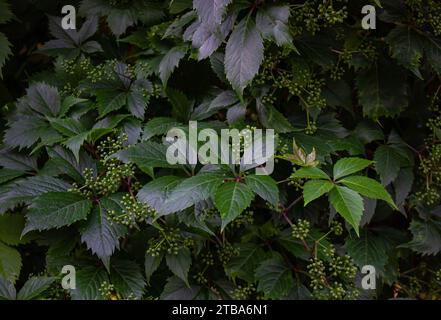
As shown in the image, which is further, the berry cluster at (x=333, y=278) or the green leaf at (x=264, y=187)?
the berry cluster at (x=333, y=278)

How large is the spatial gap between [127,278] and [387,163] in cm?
80

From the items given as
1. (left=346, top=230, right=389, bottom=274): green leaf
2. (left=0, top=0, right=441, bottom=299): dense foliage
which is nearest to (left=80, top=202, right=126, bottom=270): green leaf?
(left=0, top=0, right=441, bottom=299): dense foliage

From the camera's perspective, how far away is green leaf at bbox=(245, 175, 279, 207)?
1265 millimetres

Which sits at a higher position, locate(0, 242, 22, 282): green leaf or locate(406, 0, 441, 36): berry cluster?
locate(406, 0, 441, 36): berry cluster

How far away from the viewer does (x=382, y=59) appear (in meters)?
1.66

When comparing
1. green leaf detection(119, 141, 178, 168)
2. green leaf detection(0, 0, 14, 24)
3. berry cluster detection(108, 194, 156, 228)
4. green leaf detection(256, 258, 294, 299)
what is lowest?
green leaf detection(256, 258, 294, 299)

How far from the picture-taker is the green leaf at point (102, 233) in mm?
1432

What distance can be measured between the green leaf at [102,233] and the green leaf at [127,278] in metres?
0.09

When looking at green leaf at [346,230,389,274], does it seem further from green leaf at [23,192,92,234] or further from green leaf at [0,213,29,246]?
green leaf at [0,213,29,246]

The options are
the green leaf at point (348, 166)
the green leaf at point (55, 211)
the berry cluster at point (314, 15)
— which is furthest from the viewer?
the berry cluster at point (314, 15)

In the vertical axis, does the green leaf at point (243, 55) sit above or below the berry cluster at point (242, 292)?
above

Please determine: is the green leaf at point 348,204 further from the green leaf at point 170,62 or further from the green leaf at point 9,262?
the green leaf at point 9,262

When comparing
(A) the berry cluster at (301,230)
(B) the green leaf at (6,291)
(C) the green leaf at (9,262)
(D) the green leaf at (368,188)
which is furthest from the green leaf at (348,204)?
(C) the green leaf at (9,262)

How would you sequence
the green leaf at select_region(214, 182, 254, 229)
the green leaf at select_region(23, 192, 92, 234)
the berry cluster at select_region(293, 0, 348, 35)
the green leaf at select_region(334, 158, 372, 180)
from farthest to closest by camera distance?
the berry cluster at select_region(293, 0, 348, 35) < the green leaf at select_region(23, 192, 92, 234) < the green leaf at select_region(334, 158, 372, 180) < the green leaf at select_region(214, 182, 254, 229)
